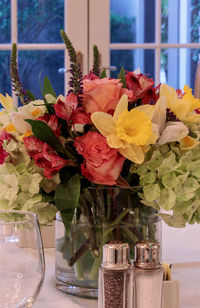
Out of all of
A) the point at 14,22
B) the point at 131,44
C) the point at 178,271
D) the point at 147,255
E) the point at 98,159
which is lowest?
the point at 178,271

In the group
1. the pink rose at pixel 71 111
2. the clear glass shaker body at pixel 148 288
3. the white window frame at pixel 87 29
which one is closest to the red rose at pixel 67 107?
the pink rose at pixel 71 111

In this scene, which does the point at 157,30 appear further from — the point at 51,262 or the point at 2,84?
the point at 51,262

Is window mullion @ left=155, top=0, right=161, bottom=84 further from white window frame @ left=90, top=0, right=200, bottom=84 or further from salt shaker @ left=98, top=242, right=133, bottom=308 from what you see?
salt shaker @ left=98, top=242, right=133, bottom=308

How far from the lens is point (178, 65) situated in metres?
2.94

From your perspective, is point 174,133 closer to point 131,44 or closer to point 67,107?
point 67,107

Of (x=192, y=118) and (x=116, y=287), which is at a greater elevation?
(x=192, y=118)

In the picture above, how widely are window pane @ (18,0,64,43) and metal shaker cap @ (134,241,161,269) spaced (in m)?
2.33

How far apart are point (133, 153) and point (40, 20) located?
236cm

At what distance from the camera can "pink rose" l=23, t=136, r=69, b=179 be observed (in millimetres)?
659

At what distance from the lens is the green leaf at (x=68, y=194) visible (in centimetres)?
67

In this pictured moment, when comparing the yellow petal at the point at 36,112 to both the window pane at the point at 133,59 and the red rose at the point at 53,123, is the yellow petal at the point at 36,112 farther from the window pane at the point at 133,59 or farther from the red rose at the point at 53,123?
the window pane at the point at 133,59

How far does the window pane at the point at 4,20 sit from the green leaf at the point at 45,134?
7.37ft

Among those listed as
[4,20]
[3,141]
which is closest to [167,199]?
[3,141]

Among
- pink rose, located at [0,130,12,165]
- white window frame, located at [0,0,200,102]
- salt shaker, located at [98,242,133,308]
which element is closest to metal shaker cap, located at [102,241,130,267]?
salt shaker, located at [98,242,133,308]
